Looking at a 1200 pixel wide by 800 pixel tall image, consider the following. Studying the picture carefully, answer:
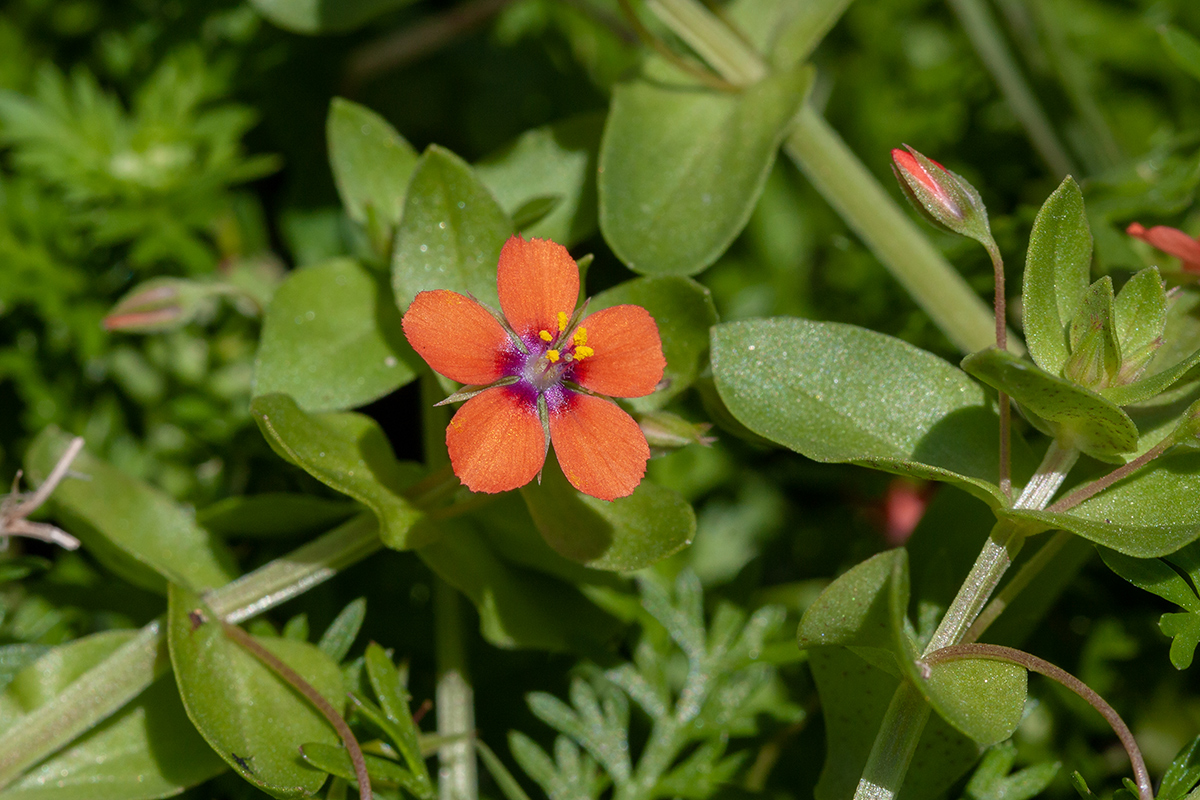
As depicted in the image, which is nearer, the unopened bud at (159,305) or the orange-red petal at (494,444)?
the orange-red petal at (494,444)

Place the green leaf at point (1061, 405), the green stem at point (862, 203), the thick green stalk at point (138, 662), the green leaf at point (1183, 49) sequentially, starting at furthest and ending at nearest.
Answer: the green stem at point (862, 203) → the green leaf at point (1183, 49) → the thick green stalk at point (138, 662) → the green leaf at point (1061, 405)

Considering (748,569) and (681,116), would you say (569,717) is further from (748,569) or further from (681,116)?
(681,116)

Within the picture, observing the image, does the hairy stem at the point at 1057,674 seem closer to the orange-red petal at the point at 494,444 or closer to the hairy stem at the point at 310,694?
the orange-red petal at the point at 494,444

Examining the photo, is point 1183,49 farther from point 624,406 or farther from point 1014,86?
point 624,406

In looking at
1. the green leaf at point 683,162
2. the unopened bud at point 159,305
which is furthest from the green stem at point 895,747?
the unopened bud at point 159,305

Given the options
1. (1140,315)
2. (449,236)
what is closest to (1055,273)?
(1140,315)

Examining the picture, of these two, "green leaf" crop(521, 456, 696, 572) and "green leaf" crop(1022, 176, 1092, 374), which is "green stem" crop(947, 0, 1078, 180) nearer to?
"green leaf" crop(1022, 176, 1092, 374)

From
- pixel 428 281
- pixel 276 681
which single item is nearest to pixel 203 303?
pixel 428 281
